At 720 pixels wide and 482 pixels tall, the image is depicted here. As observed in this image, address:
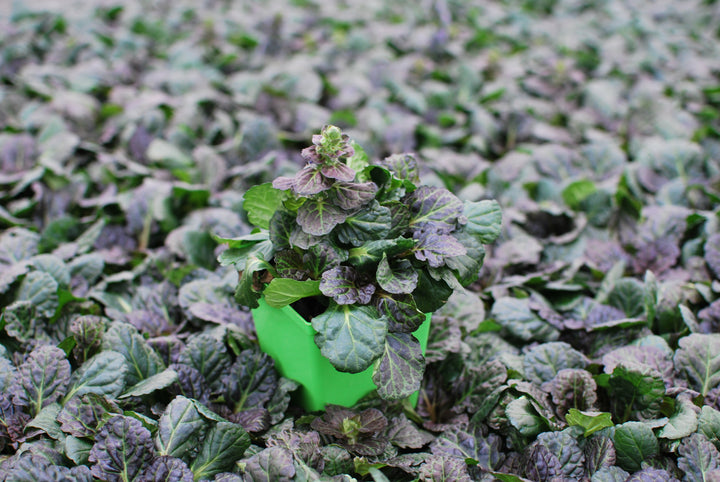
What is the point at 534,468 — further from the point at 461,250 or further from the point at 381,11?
the point at 381,11

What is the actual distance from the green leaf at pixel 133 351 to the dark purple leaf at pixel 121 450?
0.29 meters

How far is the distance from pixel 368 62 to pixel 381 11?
1.25m

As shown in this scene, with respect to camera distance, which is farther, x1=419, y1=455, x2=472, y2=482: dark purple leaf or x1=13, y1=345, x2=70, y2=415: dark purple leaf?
x1=13, y1=345, x2=70, y2=415: dark purple leaf

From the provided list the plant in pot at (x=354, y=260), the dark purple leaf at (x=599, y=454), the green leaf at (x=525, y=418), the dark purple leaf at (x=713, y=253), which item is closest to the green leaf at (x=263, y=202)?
the plant in pot at (x=354, y=260)

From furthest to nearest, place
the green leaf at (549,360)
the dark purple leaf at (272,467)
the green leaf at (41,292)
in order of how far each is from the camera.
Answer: the green leaf at (41,292), the green leaf at (549,360), the dark purple leaf at (272,467)

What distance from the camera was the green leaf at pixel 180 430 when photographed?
1.54 meters

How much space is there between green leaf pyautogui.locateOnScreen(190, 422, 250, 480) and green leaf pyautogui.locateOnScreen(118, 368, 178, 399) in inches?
8.3

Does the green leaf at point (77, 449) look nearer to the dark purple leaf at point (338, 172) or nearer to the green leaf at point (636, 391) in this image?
the dark purple leaf at point (338, 172)

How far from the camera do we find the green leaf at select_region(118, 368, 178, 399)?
5.41 feet

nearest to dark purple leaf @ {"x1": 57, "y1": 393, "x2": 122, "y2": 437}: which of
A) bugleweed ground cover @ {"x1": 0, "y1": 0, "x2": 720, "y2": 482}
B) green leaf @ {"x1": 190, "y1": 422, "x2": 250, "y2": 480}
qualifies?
bugleweed ground cover @ {"x1": 0, "y1": 0, "x2": 720, "y2": 482}

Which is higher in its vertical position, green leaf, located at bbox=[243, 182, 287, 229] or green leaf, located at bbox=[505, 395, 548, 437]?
green leaf, located at bbox=[243, 182, 287, 229]

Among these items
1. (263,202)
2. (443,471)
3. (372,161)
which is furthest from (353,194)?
(372,161)

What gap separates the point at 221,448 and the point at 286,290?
0.50 m

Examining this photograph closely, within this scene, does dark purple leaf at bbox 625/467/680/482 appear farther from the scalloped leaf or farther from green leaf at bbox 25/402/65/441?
green leaf at bbox 25/402/65/441
